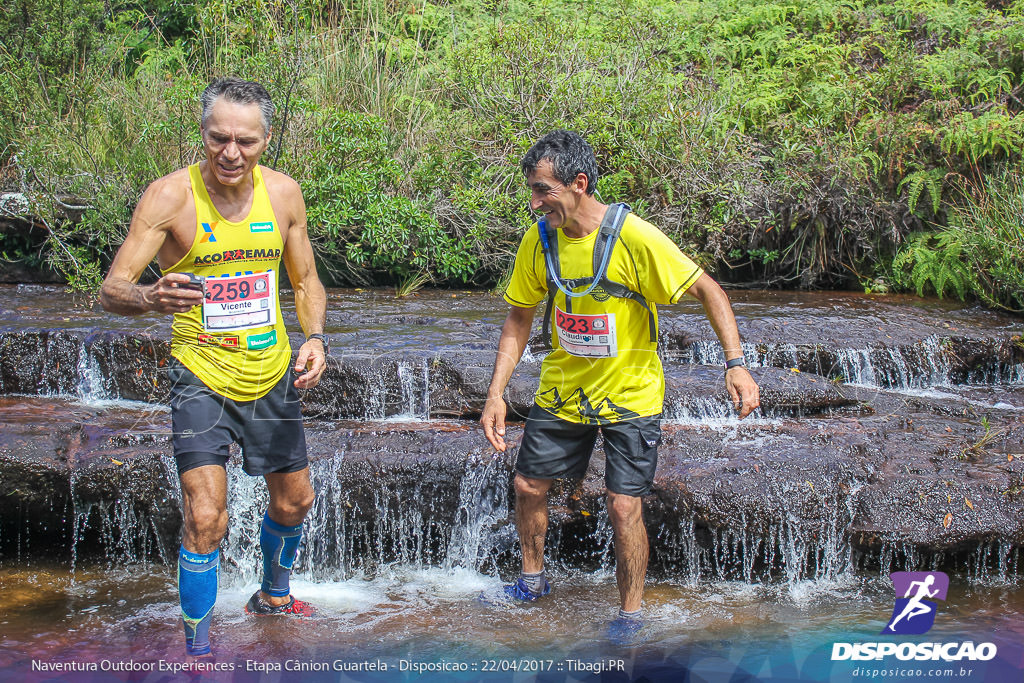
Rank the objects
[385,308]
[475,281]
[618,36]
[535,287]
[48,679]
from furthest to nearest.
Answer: [618,36]
[475,281]
[385,308]
[535,287]
[48,679]

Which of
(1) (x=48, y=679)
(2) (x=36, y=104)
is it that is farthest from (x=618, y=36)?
(1) (x=48, y=679)

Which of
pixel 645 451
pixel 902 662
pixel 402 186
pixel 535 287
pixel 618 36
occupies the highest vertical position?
pixel 618 36

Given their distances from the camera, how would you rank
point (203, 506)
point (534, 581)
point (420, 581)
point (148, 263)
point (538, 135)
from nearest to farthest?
point (148, 263) < point (203, 506) < point (534, 581) < point (420, 581) < point (538, 135)

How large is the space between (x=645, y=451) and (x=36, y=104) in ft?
31.4

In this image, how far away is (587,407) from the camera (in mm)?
3717

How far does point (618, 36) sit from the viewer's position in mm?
11102

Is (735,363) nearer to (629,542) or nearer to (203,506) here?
(629,542)

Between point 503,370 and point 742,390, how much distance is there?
3.36 feet

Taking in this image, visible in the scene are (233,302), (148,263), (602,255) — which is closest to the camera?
(148,263)

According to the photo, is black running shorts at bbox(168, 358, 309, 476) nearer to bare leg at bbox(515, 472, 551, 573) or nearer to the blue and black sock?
bare leg at bbox(515, 472, 551, 573)

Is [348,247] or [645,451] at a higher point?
[348,247]

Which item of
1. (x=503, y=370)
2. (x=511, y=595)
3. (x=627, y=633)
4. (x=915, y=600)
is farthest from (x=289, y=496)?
(x=915, y=600)

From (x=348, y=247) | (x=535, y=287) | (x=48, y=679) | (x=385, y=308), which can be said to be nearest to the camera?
(x=48, y=679)

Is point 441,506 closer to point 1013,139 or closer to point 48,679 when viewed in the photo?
point 48,679
